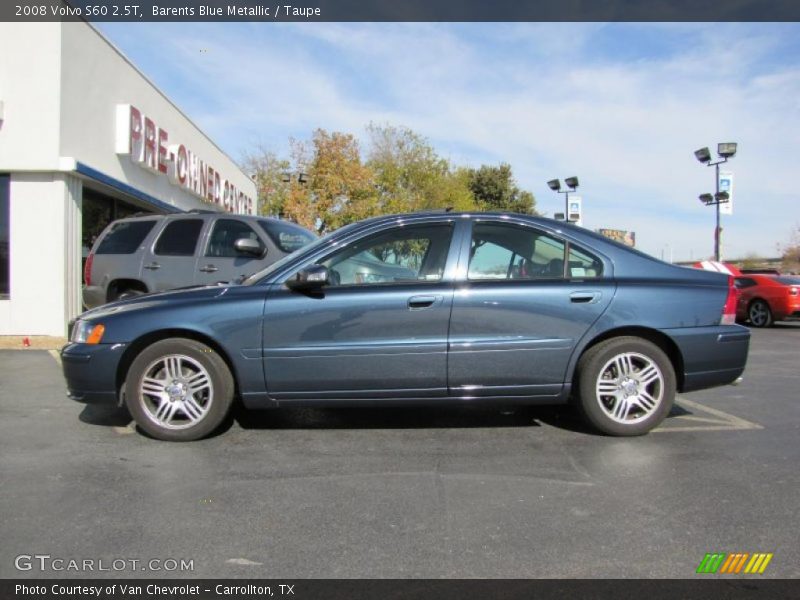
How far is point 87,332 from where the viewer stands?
4.57 m

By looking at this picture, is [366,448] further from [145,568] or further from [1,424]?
[1,424]

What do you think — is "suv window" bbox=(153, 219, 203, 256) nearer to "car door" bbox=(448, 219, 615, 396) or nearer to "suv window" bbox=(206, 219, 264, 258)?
"suv window" bbox=(206, 219, 264, 258)

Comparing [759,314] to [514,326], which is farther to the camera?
[759,314]

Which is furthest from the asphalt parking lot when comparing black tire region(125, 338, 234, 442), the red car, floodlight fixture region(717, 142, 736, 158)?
floodlight fixture region(717, 142, 736, 158)

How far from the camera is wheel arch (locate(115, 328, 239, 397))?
176 inches

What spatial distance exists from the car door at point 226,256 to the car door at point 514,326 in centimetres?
376

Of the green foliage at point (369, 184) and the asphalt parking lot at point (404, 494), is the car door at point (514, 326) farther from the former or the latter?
the green foliage at point (369, 184)

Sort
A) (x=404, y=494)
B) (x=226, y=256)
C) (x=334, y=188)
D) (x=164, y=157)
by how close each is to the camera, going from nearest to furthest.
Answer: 1. (x=404, y=494)
2. (x=226, y=256)
3. (x=164, y=157)
4. (x=334, y=188)

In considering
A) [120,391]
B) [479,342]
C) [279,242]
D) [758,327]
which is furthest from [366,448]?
[758,327]

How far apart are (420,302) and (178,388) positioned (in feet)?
6.09

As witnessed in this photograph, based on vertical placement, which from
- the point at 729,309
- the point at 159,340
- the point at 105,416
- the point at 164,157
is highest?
the point at 164,157

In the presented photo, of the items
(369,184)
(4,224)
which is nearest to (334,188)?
(369,184)

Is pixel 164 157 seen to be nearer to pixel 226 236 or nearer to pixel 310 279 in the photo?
pixel 226 236

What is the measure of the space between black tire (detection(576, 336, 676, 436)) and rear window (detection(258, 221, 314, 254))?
14.3 feet
